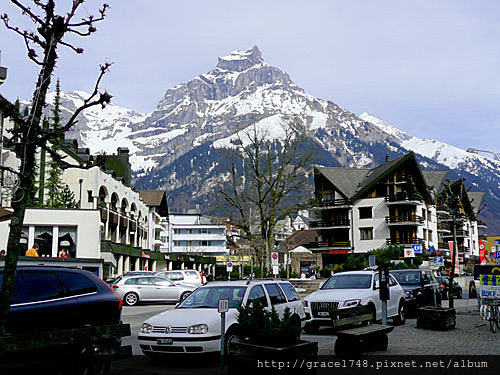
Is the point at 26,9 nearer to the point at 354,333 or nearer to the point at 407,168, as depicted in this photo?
the point at 354,333

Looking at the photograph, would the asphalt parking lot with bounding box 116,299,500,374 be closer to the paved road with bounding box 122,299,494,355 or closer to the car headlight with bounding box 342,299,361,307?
the paved road with bounding box 122,299,494,355

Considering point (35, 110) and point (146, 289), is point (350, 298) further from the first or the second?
point (146, 289)

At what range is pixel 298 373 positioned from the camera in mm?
7512

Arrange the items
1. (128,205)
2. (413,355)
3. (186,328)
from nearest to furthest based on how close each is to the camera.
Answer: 1. (186,328)
2. (413,355)
3. (128,205)

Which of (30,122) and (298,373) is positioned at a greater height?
(30,122)

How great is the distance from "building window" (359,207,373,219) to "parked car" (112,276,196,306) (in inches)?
1812

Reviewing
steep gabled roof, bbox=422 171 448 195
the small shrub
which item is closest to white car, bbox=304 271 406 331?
the small shrub

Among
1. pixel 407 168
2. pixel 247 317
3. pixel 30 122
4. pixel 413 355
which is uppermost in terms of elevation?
pixel 407 168

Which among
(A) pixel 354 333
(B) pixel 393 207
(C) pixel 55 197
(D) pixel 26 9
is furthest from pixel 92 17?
(B) pixel 393 207

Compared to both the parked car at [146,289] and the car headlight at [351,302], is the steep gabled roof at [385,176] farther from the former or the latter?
the car headlight at [351,302]

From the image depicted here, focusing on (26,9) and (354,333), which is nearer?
(26,9)

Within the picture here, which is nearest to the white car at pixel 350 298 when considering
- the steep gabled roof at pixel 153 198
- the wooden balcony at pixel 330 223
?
the wooden balcony at pixel 330 223

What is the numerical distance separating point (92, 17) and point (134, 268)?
48517 mm

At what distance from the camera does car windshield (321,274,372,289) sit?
1734cm
